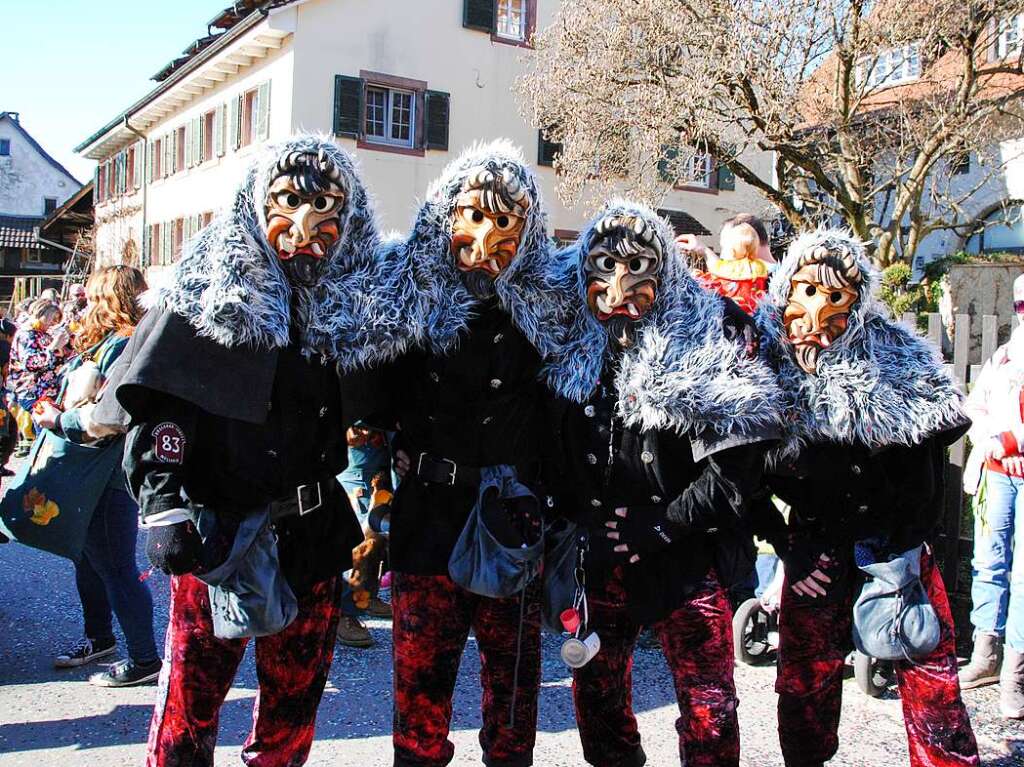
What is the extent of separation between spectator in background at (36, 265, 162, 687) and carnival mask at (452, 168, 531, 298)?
6.31ft

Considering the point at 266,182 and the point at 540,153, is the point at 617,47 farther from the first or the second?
the point at 266,182

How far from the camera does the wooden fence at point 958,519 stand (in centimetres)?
453

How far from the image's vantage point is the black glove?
7.86ft

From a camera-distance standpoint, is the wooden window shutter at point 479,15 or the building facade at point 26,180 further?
the building facade at point 26,180

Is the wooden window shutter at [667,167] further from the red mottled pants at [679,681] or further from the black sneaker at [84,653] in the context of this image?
the red mottled pants at [679,681]

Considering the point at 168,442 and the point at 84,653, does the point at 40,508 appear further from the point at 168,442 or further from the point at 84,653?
the point at 168,442

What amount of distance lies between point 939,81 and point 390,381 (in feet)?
43.5

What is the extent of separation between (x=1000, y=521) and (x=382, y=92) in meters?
16.3

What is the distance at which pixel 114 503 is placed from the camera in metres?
4.11

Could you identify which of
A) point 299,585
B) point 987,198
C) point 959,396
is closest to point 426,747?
point 299,585

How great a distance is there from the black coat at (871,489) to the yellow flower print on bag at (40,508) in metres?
2.93

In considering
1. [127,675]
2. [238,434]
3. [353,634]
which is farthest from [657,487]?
[127,675]

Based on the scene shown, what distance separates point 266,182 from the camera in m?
2.61

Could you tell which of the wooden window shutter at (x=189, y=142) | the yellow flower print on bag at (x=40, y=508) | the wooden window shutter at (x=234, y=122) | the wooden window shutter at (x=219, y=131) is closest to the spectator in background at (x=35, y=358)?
the yellow flower print on bag at (x=40, y=508)
